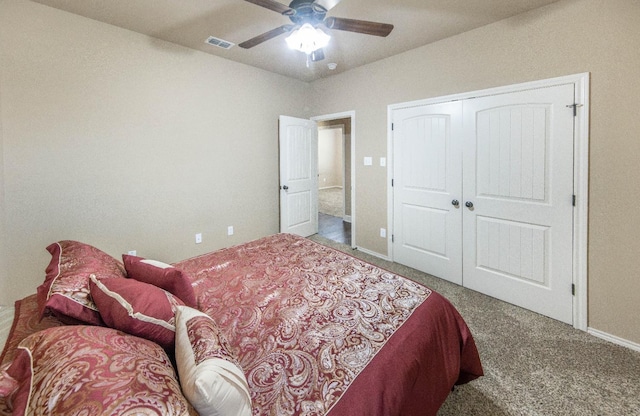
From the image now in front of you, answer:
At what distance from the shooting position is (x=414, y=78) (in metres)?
3.33

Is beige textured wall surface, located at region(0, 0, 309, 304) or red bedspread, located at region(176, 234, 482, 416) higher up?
beige textured wall surface, located at region(0, 0, 309, 304)

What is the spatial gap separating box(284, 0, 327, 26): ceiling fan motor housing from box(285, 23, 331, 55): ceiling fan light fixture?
0.12 feet

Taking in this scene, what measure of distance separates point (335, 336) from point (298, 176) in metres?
3.64

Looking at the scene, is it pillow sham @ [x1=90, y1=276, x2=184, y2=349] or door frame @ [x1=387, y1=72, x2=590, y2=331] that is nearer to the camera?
pillow sham @ [x1=90, y1=276, x2=184, y2=349]

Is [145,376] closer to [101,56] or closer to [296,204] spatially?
[101,56]

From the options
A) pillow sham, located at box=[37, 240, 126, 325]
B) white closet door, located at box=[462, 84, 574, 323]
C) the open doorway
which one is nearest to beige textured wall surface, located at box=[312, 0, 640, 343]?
white closet door, located at box=[462, 84, 574, 323]

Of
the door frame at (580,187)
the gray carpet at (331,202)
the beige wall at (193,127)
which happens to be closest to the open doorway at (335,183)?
the gray carpet at (331,202)

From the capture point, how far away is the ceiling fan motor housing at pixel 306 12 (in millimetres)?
1849

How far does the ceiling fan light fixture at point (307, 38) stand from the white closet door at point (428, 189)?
1.69 meters

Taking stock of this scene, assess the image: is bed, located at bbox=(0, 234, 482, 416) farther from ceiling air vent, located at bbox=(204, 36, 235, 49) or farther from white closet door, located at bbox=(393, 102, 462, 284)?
ceiling air vent, located at bbox=(204, 36, 235, 49)

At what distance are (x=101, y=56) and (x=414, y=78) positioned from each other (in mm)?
3264

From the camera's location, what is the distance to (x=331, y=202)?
8656 mm

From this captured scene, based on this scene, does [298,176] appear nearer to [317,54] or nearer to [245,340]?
[317,54]

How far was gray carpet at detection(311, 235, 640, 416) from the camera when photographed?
159 cm
